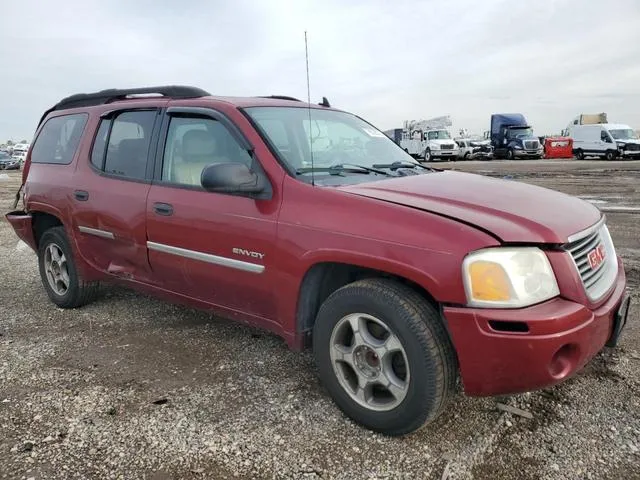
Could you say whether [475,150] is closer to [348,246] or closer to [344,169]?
[344,169]

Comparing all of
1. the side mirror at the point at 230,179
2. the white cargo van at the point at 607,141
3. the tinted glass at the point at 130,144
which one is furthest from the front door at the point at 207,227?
the white cargo van at the point at 607,141

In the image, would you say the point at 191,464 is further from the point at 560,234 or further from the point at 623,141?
the point at 623,141

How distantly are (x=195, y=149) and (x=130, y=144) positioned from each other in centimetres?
73

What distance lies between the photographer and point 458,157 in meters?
38.7

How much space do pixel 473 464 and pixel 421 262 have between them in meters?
0.95

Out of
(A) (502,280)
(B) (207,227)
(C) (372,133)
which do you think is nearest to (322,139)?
(C) (372,133)

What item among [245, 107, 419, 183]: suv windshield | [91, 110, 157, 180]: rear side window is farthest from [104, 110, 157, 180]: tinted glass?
[245, 107, 419, 183]: suv windshield

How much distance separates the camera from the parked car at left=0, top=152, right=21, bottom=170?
33438 millimetres

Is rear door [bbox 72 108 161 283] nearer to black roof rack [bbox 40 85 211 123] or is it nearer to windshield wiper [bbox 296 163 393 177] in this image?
black roof rack [bbox 40 85 211 123]

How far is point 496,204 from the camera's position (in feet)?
8.87

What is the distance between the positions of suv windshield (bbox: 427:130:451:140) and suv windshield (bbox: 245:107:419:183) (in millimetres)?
34313

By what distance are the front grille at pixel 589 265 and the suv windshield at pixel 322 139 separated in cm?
126

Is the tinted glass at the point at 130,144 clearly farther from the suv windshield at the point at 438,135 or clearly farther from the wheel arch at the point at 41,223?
the suv windshield at the point at 438,135

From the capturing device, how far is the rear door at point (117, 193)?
A: 3746mm
